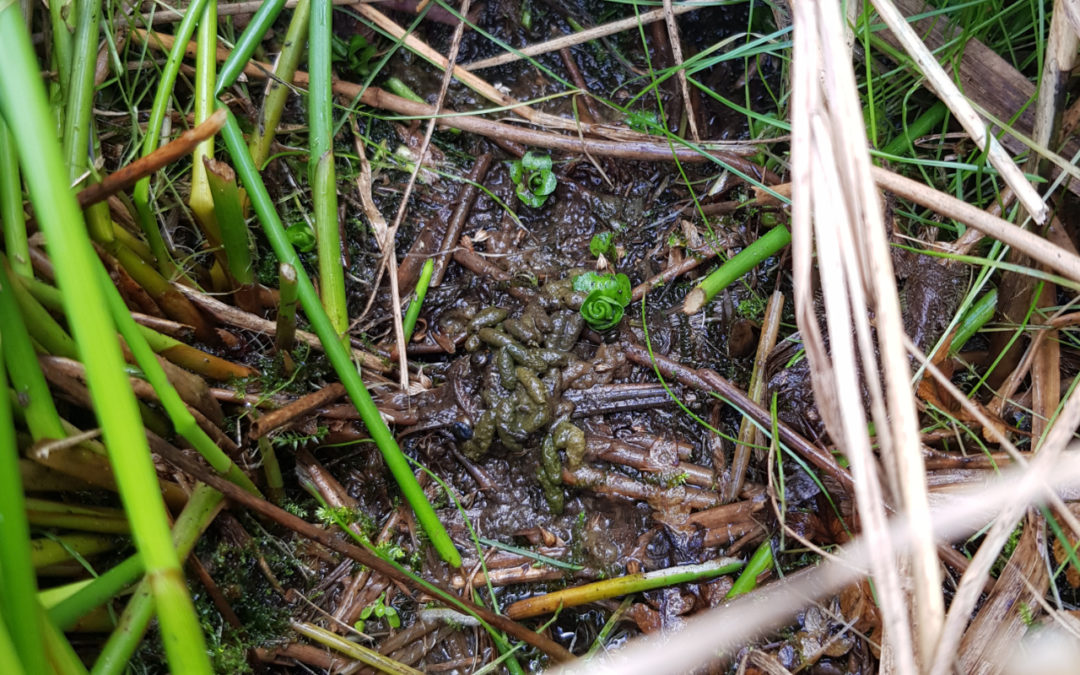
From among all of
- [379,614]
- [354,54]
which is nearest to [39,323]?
[379,614]

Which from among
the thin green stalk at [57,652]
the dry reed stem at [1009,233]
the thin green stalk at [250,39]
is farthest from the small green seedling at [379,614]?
the dry reed stem at [1009,233]

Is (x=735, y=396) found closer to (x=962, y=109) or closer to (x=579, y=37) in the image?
(x=962, y=109)

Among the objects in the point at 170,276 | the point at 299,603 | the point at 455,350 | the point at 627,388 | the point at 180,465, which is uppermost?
the point at 170,276

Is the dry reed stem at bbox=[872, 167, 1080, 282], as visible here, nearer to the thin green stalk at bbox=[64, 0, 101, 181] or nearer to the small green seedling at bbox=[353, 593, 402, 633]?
the small green seedling at bbox=[353, 593, 402, 633]

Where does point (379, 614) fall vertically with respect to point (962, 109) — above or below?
below

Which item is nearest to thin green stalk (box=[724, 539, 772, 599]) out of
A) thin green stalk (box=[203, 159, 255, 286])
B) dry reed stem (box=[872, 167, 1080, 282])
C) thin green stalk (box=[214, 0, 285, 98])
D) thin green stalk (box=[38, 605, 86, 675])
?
dry reed stem (box=[872, 167, 1080, 282])

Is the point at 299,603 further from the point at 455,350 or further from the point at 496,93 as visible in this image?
the point at 496,93

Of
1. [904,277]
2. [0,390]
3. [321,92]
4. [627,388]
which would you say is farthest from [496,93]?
[0,390]
